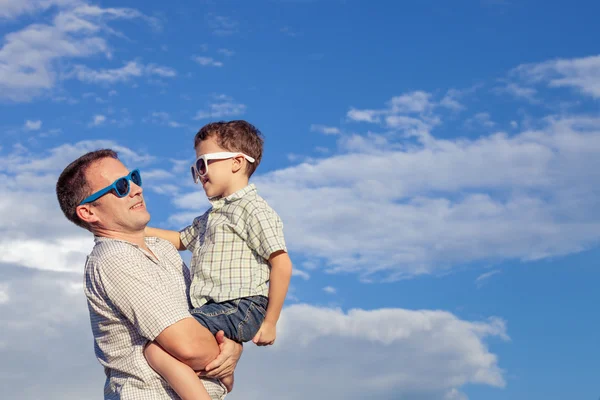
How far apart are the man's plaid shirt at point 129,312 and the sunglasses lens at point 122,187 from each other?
0.39m

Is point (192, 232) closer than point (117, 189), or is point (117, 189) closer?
point (117, 189)

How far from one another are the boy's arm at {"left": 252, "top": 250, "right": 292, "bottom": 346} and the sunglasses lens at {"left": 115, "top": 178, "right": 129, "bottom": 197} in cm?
133

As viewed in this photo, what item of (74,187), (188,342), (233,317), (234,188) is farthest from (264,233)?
(74,187)

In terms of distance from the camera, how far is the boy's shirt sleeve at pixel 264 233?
6145 millimetres

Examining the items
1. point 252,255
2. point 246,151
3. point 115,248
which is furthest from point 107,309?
point 246,151

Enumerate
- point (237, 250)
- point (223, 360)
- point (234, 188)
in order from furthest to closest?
point (234, 188), point (237, 250), point (223, 360)

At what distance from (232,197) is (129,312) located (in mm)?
1614

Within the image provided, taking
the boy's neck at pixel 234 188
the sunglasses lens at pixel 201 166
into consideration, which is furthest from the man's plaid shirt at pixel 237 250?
the sunglasses lens at pixel 201 166

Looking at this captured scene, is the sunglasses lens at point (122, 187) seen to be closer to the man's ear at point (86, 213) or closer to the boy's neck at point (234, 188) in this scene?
the man's ear at point (86, 213)

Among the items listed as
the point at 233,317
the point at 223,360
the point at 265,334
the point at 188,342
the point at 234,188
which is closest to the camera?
the point at 188,342

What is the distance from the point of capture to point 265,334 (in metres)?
6.08

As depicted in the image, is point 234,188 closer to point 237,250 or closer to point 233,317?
point 237,250

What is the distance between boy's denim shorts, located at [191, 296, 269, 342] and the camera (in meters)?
5.75

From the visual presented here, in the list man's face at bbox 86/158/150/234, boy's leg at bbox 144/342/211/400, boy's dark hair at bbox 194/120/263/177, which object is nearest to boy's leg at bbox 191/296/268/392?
boy's leg at bbox 144/342/211/400
